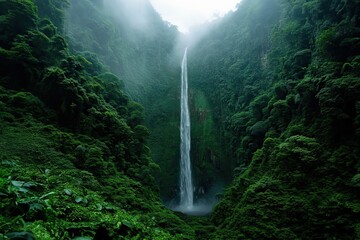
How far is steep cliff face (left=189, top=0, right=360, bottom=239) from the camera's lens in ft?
35.9

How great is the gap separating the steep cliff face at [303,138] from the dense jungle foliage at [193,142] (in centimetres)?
6

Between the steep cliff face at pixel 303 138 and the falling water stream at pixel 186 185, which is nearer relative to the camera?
the steep cliff face at pixel 303 138

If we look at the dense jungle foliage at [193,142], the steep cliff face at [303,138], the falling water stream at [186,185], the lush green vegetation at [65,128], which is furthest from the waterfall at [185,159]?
the lush green vegetation at [65,128]

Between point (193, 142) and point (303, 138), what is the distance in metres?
19.6

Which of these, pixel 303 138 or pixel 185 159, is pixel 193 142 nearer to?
pixel 185 159

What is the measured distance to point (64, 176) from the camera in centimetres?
988

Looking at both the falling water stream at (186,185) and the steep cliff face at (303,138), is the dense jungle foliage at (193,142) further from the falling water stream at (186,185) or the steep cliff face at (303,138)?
the falling water stream at (186,185)

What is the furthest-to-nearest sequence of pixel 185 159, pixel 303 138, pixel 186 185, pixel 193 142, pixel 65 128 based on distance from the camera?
pixel 193 142
pixel 185 159
pixel 186 185
pixel 65 128
pixel 303 138

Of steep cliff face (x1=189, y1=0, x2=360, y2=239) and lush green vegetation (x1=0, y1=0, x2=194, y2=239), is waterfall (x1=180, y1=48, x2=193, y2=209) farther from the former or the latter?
lush green vegetation (x1=0, y1=0, x2=194, y2=239)

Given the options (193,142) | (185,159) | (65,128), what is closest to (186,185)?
(185,159)

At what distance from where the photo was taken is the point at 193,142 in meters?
32.6

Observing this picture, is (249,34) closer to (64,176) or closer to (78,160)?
(78,160)

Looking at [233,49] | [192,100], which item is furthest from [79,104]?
[233,49]

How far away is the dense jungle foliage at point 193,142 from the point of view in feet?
23.0
